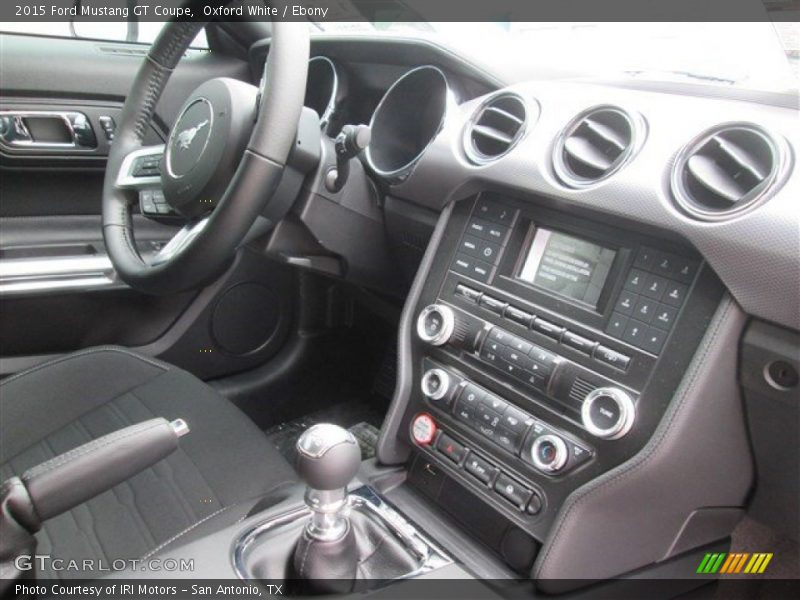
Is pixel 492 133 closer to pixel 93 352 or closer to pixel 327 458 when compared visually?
pixel 327 458

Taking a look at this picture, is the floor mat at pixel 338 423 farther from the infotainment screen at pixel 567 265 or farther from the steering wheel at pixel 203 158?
the infotainment screen at pixel 567 265

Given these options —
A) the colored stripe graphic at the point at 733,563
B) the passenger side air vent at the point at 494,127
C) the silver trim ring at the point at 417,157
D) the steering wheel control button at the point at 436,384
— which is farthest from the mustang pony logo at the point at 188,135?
the colored stripe graphic at the point at 733,563

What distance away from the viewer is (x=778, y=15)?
0.99 m

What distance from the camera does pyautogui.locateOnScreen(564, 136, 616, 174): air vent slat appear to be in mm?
854

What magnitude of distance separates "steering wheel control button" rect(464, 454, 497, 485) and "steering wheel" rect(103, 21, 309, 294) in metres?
0.45

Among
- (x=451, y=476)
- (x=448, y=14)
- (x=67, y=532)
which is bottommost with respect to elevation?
(x=67, y=532)

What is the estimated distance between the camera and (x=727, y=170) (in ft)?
2.49

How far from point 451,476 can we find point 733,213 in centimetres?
50

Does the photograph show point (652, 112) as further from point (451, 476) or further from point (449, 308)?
point (451, 476)

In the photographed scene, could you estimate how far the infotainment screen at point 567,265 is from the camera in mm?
848

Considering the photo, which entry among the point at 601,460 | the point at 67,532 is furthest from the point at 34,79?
the point at 601,460

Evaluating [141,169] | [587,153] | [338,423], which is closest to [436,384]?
[587,153]

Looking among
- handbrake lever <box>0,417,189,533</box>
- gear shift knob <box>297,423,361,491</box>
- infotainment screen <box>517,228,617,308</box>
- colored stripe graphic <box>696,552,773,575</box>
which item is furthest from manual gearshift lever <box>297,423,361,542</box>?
colored stripe graphic <box>696,552,773,575</box>

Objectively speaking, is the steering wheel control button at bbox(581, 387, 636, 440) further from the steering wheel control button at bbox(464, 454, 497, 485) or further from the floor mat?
the floor mat
